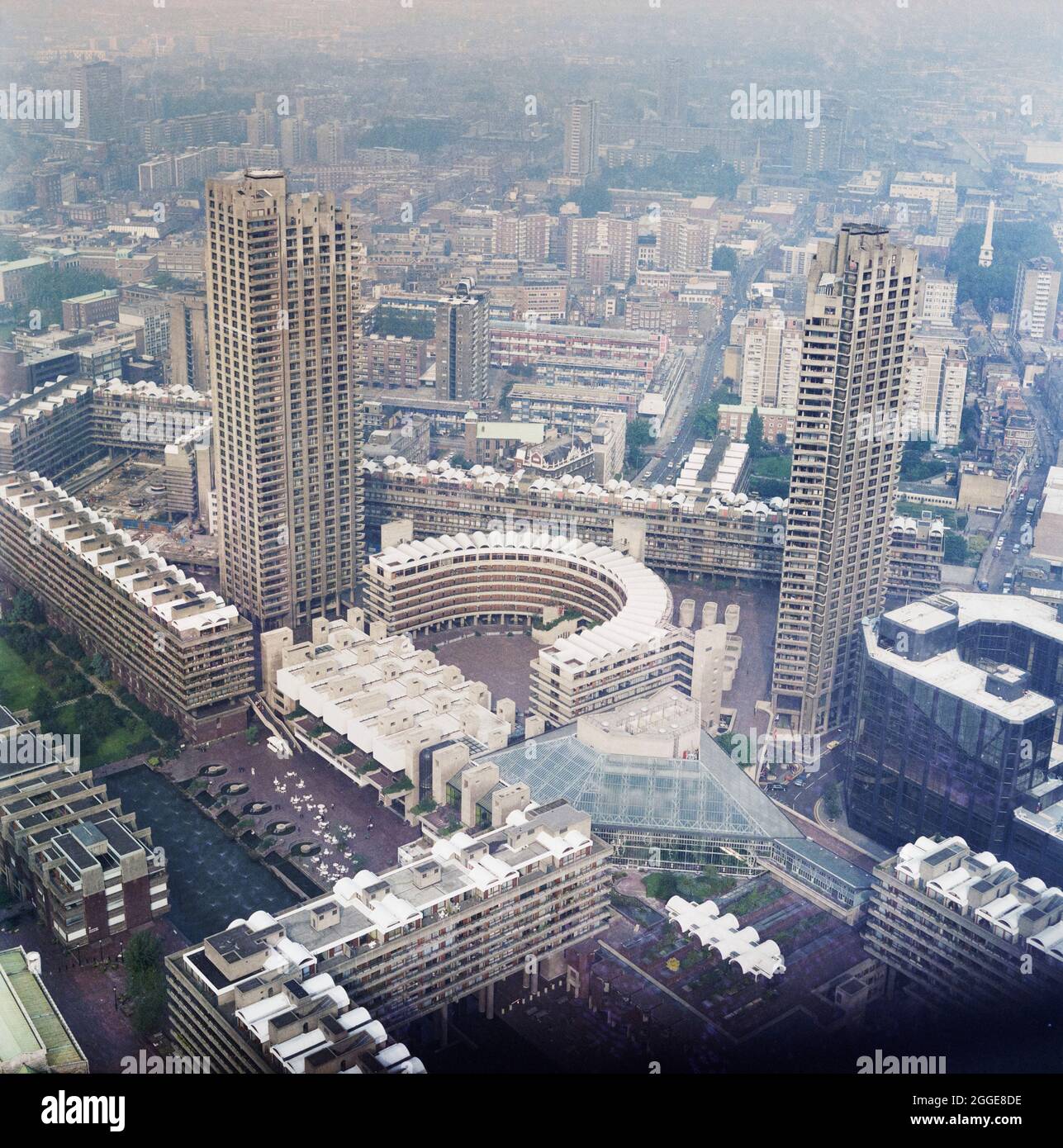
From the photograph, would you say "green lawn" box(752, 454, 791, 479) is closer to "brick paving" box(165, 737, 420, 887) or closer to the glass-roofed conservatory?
the glass-roofed conservatory

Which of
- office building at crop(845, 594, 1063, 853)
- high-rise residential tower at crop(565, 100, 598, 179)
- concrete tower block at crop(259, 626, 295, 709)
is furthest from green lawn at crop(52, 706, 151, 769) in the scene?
high-rise residential tower at crop(565, 100, 598, 179)

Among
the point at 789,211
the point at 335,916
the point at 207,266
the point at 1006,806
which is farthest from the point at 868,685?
the point at 789,211

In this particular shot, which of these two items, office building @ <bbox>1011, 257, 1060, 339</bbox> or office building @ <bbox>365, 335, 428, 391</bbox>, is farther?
office building @ <bbox>1011, 257, 1060, 339</bbox>

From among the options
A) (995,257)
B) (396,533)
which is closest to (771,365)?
(995,257)

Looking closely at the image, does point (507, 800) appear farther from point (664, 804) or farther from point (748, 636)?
point (748, 636)

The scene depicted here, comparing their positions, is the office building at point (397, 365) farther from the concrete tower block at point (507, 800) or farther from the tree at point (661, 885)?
the tree at point (661, 885)

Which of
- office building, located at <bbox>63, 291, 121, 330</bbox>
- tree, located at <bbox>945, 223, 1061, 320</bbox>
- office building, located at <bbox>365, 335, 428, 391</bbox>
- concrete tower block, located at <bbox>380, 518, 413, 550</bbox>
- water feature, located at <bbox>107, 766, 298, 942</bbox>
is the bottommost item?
water feature, located at <bbox>107, 766, 298, 942</bbox>

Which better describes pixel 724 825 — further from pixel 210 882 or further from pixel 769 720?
pixel 210 882
